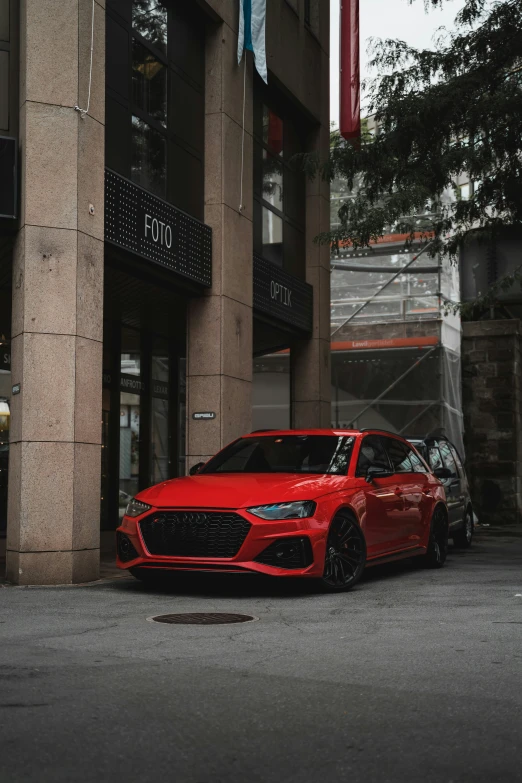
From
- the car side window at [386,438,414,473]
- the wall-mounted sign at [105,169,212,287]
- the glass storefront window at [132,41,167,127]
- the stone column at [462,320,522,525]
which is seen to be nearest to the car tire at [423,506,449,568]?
the car side window at [386,438,414,473]

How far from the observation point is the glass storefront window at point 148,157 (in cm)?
1410

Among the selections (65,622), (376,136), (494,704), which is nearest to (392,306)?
(376,136)

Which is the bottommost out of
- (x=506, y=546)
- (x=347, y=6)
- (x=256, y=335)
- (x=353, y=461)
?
(x=506, y=546)

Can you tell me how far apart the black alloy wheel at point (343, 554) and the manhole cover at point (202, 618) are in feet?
4.96

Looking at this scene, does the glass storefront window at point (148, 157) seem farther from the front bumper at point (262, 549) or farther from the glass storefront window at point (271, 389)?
the glass storefront window at point (271, 389)

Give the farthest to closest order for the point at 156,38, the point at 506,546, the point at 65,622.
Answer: the point at 506,546, the point at 156,38, the point at 65,622

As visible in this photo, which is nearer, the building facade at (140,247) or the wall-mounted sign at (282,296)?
the building facade at (140,247)

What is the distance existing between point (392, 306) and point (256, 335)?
7.64 metres

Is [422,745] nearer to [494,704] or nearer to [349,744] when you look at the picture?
[349,744]

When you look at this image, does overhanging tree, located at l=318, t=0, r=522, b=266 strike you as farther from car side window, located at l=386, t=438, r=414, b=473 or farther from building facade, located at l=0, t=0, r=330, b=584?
car side window, located at l=386, t=438, r=414, b=473

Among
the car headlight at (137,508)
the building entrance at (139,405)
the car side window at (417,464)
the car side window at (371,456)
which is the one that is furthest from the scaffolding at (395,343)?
the car headlight at (137,508)

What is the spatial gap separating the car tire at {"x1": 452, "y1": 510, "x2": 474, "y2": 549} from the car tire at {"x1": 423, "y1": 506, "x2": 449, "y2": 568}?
3.10 m

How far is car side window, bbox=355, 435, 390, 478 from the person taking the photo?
1067cm

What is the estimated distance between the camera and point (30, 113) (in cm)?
1133
